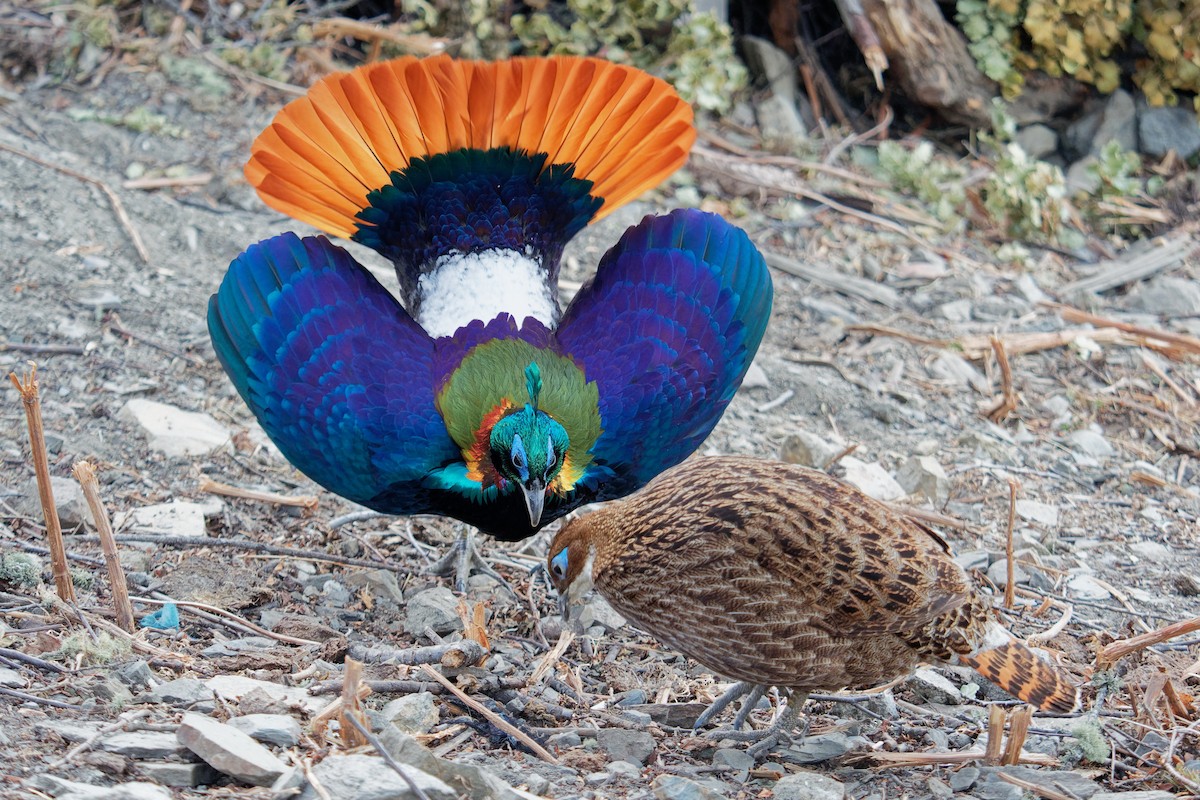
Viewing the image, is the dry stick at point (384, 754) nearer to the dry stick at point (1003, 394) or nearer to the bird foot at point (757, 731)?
the bird foot at point (757, 731)

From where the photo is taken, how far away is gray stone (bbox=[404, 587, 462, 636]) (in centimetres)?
388

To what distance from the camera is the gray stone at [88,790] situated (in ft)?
7.86

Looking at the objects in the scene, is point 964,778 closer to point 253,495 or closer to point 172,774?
point 172,774

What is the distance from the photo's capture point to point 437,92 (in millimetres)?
3943

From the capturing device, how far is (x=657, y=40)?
7395mm

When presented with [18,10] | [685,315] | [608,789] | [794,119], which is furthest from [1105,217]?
[18,10]

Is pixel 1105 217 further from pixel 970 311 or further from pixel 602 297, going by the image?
pixel 602 297

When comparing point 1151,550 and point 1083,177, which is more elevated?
point 1083,177

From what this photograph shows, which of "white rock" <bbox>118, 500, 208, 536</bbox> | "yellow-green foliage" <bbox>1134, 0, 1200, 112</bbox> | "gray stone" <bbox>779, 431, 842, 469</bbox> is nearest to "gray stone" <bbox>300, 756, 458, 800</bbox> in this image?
"white rock" <bbox>118, 500, 208, 536</bbox>

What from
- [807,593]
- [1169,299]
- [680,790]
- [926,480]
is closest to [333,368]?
[807,593]

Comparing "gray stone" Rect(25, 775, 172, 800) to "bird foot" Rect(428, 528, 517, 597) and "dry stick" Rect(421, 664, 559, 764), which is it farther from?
"bird foot" Rect(428, 528, 517, 597)

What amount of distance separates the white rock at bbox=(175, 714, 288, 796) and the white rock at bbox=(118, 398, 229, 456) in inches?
81.2

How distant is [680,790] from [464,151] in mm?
2104

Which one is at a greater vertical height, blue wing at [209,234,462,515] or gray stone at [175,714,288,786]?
blue wing at [209,234,462,515]
